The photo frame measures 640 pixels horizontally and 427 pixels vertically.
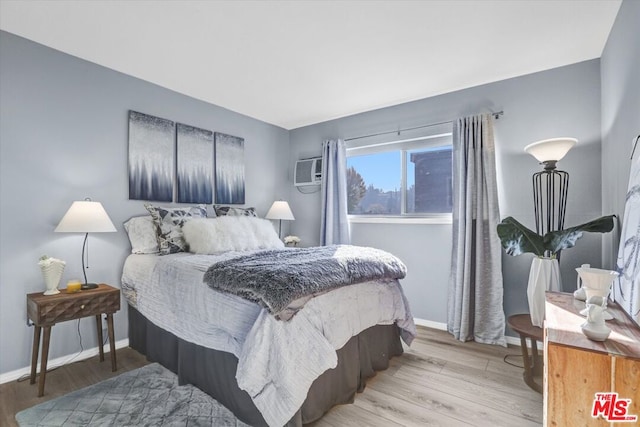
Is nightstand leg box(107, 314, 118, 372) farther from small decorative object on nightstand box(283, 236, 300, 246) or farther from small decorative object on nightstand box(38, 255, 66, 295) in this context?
small decorative object on nightstand box(283, 236, 300, 246)

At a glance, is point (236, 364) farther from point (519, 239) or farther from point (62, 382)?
point (519, 239)

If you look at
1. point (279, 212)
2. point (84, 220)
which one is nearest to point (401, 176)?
point (279, 212)

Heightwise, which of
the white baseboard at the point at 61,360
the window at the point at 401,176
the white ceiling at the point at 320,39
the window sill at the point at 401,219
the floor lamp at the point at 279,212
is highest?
the white ceiling at the point at 320,39

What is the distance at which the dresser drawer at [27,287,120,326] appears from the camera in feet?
6.70

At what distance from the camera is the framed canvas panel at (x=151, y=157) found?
2869 millimetres

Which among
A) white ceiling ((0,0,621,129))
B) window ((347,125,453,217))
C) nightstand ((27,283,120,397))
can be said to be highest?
white ceiling ((0,0,621,129))

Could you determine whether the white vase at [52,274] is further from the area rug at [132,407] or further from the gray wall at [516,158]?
the gray wall at [516,158]

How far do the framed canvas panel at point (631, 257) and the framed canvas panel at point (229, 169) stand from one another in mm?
3426

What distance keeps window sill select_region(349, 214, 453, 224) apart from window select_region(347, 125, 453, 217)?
6 centimetres

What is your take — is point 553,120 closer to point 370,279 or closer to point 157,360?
point 370,279

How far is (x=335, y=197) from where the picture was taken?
3.98 meters

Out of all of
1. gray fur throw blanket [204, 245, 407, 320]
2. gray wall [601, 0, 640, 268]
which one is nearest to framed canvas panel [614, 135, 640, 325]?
gray wall [601, 0, 640, 268]

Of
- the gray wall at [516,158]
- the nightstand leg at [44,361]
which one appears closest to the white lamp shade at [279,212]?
the gray wall at [516,158]

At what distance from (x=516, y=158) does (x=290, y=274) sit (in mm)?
2463
